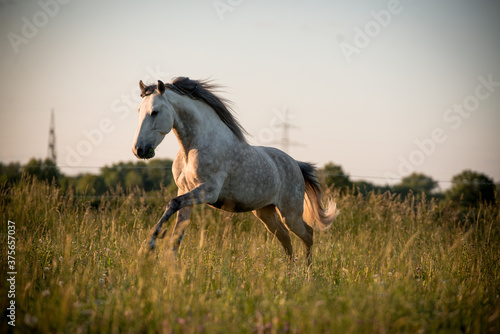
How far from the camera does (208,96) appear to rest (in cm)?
515

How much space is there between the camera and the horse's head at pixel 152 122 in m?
4.41

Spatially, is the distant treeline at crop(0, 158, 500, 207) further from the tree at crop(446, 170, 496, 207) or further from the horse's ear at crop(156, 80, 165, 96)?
the horse's ear at crop(156, 80, 165, 96)

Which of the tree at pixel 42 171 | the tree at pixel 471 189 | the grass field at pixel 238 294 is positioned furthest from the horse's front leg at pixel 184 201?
the tree at pixel 471 189

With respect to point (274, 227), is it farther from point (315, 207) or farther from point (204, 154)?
point (204, 154)

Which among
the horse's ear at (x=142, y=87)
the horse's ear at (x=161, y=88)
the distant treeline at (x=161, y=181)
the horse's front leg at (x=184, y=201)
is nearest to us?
the horse's front leg at (x=184, y=201)

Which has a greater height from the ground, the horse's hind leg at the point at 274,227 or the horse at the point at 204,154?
the horse at the point at 204,154

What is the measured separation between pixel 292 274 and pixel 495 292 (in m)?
1.97

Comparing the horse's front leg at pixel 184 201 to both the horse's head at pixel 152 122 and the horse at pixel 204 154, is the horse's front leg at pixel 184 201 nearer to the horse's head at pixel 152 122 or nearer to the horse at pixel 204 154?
the horse at pixel 204 154

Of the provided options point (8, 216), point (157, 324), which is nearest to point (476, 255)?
point (157, 324)

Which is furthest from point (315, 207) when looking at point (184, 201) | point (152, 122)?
point (152, 122)

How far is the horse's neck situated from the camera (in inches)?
189

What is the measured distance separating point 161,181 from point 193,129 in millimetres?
5602

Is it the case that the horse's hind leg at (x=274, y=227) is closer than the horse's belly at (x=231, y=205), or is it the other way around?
the horse's belly at (x=231, y=205)

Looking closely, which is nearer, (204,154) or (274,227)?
(204,154)
